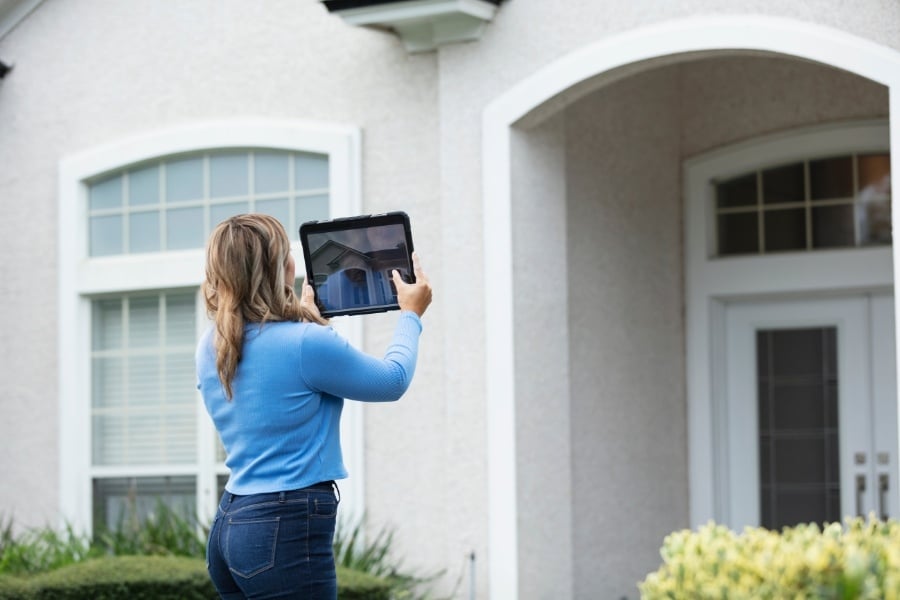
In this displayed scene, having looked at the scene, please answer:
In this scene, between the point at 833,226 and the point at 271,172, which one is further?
the point at 271,172

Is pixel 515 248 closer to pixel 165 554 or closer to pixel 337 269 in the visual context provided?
pixel 165 554

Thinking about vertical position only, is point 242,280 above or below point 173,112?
below

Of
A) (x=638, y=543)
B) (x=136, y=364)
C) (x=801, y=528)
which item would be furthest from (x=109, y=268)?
(x=801, y=528)

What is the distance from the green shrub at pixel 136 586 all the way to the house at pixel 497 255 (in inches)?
35.7

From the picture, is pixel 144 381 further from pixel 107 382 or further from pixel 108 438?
pixel 108 438

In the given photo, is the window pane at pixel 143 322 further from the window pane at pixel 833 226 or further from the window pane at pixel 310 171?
the window pane at pixel 833 226

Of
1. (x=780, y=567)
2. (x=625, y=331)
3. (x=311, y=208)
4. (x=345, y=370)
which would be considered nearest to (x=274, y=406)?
(x=345, y=370)

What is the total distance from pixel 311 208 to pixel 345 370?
17.5ft

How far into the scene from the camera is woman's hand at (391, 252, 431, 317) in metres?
4.61

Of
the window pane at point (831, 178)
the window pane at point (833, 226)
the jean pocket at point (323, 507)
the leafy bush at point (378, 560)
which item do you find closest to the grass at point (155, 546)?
the leafy bush at point (378, 560)

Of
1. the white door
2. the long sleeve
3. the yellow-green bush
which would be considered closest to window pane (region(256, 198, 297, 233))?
the white door

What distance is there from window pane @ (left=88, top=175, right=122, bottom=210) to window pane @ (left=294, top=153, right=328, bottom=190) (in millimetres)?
1473

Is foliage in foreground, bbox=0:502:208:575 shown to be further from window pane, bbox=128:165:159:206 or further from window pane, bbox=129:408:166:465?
window pane, bbox=128:165:159:206

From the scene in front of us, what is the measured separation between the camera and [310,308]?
15.5ft
